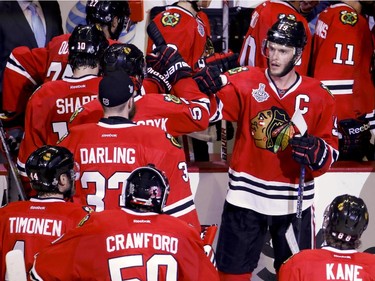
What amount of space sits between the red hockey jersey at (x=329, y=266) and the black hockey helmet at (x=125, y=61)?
1434 millimetres

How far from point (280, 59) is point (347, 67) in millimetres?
1084

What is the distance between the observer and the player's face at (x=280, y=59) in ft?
17.6

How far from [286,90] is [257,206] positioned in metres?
0.62

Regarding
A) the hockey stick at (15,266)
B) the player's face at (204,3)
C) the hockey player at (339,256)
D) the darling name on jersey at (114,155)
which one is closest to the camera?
the hockey stick at (15,266)

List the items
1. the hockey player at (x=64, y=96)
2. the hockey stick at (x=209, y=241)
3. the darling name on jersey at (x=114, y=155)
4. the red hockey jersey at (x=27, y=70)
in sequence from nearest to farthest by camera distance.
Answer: the hockey stick at (x=209, y=241)
the darling name on jersey at (x=114, y=155)
the hockey player at (x=64, y=96)
the red hockey jersey at (x=27, y=70)

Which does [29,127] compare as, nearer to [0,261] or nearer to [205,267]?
[0,261]

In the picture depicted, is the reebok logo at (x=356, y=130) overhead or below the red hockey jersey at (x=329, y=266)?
below

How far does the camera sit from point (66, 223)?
4.45 m

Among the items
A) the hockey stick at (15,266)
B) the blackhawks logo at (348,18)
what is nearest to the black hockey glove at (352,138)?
the blackhawks logo at (348,18)

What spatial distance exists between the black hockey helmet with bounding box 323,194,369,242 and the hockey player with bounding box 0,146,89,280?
41.7 inches

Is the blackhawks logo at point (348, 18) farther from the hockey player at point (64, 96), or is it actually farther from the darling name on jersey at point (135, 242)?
the darling name on jersey at point (135, 242)

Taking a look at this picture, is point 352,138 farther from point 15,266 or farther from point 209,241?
point 15,266

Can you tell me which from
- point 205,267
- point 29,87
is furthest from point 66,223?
point 29,87

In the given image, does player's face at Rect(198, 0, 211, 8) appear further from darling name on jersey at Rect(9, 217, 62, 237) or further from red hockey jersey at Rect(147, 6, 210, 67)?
darling name on jersey at Rect(9, 217, 62, 237)
